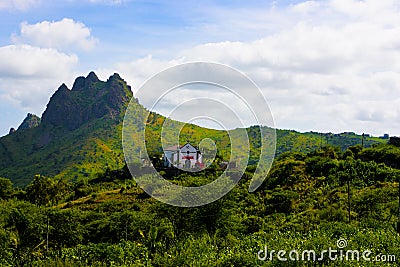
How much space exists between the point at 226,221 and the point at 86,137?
118 metres

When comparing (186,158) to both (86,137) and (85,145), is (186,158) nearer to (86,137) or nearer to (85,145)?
(85,145)

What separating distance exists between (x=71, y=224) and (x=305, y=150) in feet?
294

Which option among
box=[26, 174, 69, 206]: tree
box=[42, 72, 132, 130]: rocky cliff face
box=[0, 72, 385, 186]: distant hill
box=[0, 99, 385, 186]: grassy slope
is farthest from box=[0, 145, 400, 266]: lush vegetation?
box=[42, 72, 132, 130]: rocky cliff face

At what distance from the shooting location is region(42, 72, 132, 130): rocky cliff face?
16612 cm

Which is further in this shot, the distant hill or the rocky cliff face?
the rocky cliff face

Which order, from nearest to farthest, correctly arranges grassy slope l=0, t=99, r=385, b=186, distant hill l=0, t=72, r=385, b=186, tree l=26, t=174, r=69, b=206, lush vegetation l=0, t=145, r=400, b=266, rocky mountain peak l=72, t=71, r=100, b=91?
lush vegetation l=0, t=145, r=400, b=266, tree l=26, t=174, r=69, b=206, grassy slope l=0, t=99, r=385, b=186, distant hill l=0, t=72, r=385, b=186, rocky mountain peak l=72, t=71, r=100, b=91

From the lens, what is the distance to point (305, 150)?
120 m

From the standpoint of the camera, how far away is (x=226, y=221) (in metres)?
35.3

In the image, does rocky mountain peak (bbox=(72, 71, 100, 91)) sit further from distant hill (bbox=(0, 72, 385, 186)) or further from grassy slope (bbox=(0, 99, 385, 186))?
grassy slope (bbox=(0, 99, 385, 186))

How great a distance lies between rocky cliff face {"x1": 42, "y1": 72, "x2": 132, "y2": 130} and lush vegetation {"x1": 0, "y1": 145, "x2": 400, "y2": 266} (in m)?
98.6

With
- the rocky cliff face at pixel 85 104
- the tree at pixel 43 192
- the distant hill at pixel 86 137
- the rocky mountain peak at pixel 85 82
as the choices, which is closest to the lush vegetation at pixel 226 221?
the tree at pixel 43 192

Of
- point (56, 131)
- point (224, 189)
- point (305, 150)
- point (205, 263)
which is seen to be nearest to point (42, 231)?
point (224, 189)

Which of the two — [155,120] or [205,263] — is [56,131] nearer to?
[155,120]

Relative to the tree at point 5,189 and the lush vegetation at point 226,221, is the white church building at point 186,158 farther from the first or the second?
the tree at point 5,189
